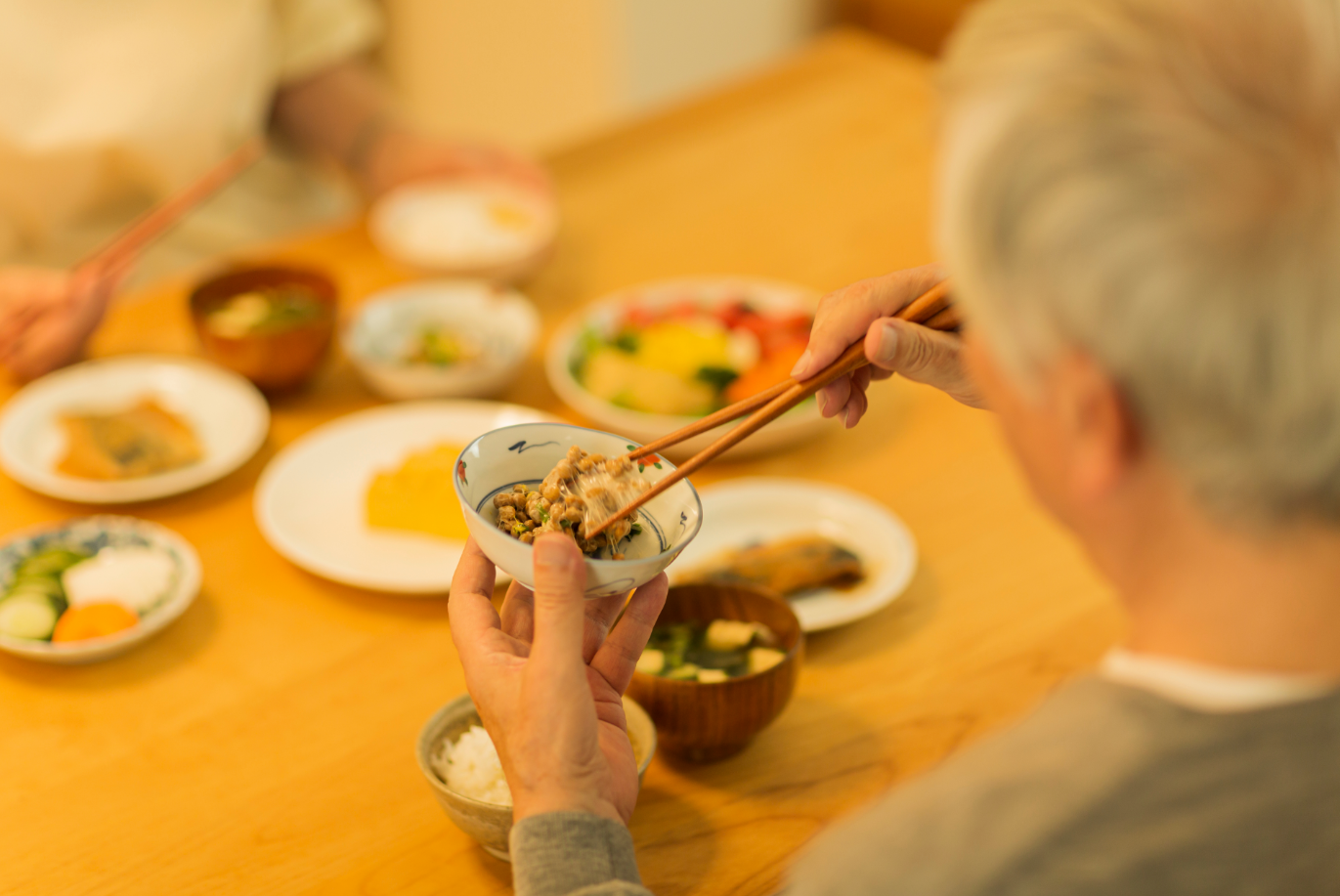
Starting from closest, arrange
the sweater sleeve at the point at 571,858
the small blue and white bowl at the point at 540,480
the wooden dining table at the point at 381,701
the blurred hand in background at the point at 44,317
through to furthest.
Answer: the sweater sleeve at the point at 571,858 → the small blue and white bowl at the point at 540,480 → the wooden dining table at the point at 381,701 → the blurred hand in background at the point at 44,317

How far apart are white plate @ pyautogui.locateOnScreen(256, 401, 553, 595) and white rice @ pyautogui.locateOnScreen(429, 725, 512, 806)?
33 cm

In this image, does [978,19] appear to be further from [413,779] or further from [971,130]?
[413,779]

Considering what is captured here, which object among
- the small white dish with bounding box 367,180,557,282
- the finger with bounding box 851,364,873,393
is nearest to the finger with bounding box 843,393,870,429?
the finger with bounding box 851,364,873,393

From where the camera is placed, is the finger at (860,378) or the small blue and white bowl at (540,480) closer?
the small blue and white bowl at (540,480)

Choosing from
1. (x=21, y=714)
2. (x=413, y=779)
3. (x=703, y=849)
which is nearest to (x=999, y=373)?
(x=703, y=849)

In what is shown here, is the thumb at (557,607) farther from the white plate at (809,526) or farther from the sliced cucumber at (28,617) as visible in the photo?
the sliced cucumber at (28,617)

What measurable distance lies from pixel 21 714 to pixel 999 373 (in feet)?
3.54

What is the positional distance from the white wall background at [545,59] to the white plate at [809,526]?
2.48 m

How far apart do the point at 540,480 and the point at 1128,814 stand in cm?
63

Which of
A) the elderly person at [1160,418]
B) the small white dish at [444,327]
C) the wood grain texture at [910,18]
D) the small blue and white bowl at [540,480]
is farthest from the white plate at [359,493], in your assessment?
the wood grain texture at [910,18]

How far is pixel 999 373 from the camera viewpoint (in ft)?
2.53

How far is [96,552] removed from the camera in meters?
1.45

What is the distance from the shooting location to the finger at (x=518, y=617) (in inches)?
45.4

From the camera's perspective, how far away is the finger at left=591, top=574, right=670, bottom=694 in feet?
3.64
